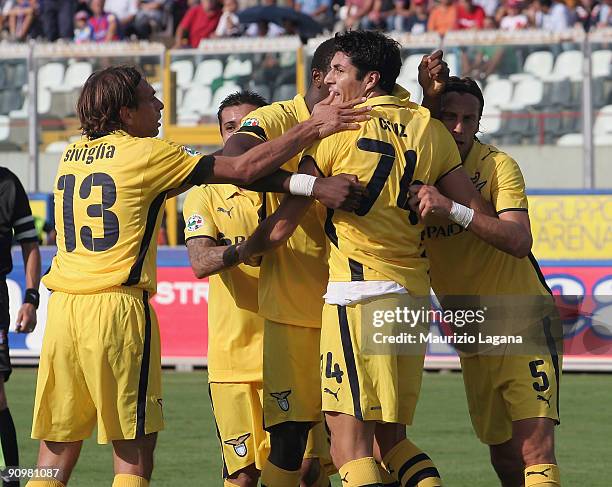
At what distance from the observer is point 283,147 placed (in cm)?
539

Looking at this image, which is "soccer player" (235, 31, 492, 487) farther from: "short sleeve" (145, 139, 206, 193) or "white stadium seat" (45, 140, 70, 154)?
"white stadium seat" (45, 140, 70, 154)

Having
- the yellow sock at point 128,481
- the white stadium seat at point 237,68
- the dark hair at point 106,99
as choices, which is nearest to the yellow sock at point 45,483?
the yellow sock at point 128,481

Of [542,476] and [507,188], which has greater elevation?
[507,188]

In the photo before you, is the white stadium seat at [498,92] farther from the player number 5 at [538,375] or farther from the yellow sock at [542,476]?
the yellow sock at [542,476]

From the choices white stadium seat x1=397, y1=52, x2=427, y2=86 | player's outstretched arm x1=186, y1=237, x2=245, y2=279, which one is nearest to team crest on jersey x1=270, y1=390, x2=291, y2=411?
player's outstretched arm x1=186, y1=237, x2=245, y2=279

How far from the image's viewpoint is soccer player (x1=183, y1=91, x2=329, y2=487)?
6258 millimetres

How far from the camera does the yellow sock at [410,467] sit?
5.61m

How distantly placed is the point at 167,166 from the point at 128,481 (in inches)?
52.4

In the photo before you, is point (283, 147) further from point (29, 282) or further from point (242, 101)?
point (29, 282)

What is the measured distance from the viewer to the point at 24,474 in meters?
7.08

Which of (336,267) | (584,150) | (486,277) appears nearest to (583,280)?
(584,150)

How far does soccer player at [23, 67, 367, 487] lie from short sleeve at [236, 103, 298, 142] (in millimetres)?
237

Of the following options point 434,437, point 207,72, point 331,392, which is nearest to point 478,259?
point 331,392

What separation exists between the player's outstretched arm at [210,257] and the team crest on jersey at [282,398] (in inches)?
24.4
